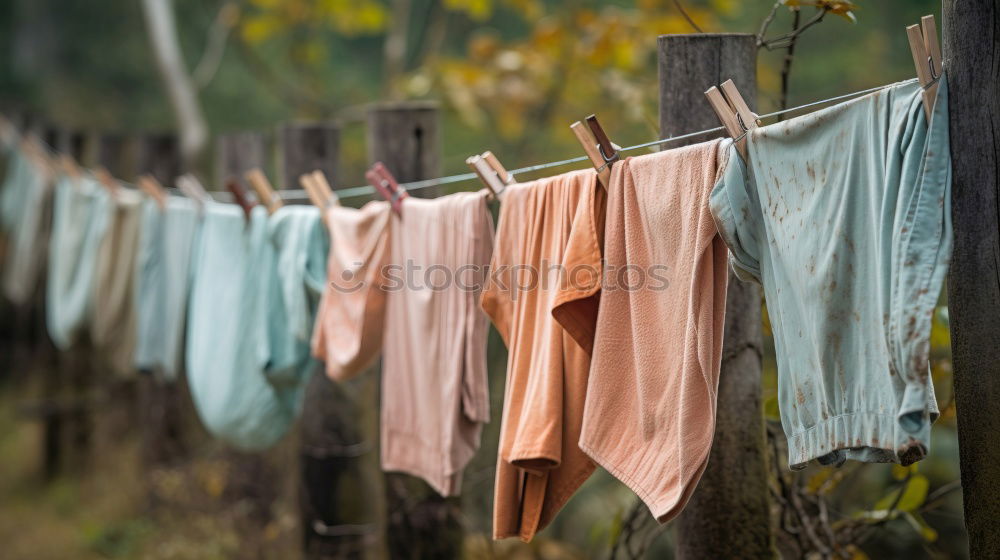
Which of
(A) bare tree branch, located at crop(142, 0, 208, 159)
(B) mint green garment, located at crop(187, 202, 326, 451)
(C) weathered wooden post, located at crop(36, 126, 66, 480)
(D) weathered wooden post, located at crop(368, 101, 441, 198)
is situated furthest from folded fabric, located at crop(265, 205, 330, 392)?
(C) weathered wooden post, located at crop(36, 126, 66, 480)

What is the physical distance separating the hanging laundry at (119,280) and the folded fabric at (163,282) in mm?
97

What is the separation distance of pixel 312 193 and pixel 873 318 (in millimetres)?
1646

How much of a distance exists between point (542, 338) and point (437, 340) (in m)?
0.41

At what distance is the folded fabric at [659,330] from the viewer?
5.00ft

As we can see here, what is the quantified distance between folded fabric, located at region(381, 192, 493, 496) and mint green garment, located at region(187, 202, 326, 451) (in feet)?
1.11

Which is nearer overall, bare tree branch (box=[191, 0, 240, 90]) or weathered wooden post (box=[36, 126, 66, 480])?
weathered wooden post (box=[36, 126, 66, 480])

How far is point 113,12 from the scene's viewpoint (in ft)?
27.3

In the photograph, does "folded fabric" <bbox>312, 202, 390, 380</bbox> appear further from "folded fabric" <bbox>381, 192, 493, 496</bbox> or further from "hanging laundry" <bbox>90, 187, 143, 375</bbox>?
"hanging laundry" <bbox>90, 187, 143, 375</bbox>

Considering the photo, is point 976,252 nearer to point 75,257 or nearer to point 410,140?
point 410,140

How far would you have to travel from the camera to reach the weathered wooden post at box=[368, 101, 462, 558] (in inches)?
108

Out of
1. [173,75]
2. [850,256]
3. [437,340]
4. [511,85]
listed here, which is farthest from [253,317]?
[173,75]

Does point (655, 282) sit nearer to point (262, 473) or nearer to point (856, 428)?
point (856, 428)

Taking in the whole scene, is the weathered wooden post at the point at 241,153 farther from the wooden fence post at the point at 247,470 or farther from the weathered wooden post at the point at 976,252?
the weathered wooden post at the point at 976,252

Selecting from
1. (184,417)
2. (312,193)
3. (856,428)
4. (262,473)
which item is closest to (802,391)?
(856,428)
